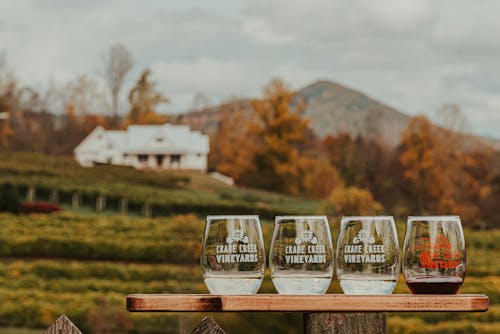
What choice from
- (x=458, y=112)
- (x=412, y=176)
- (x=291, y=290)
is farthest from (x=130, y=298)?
(x=458, y=112)

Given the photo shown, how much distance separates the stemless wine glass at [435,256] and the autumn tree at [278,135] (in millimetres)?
20842

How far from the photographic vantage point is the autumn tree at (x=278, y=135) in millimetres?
22969

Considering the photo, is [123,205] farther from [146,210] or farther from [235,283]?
[235,283]

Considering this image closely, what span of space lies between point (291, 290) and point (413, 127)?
24.2 meters

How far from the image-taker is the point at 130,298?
5.24ft

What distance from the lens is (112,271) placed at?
57.5 feet

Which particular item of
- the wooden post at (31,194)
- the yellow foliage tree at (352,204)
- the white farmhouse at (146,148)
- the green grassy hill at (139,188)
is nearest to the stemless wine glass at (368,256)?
the yellow foliage tree at (352,204)

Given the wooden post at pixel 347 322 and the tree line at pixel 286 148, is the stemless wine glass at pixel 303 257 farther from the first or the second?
the tree line at pixel 286 148

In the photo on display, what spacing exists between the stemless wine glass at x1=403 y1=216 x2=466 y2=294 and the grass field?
37.5 ft

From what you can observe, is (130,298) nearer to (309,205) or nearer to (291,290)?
(291,290)

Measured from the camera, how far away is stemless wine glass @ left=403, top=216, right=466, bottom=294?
1636mm

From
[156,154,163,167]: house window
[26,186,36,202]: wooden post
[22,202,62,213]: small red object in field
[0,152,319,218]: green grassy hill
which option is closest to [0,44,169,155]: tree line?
[0,152,319,218]: green grassy hill

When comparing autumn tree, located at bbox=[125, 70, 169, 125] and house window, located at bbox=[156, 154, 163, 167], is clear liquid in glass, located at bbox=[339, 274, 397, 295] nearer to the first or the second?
house window, located at bbox=[156, 154, 163, 167]

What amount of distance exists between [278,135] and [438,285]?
874 inches
